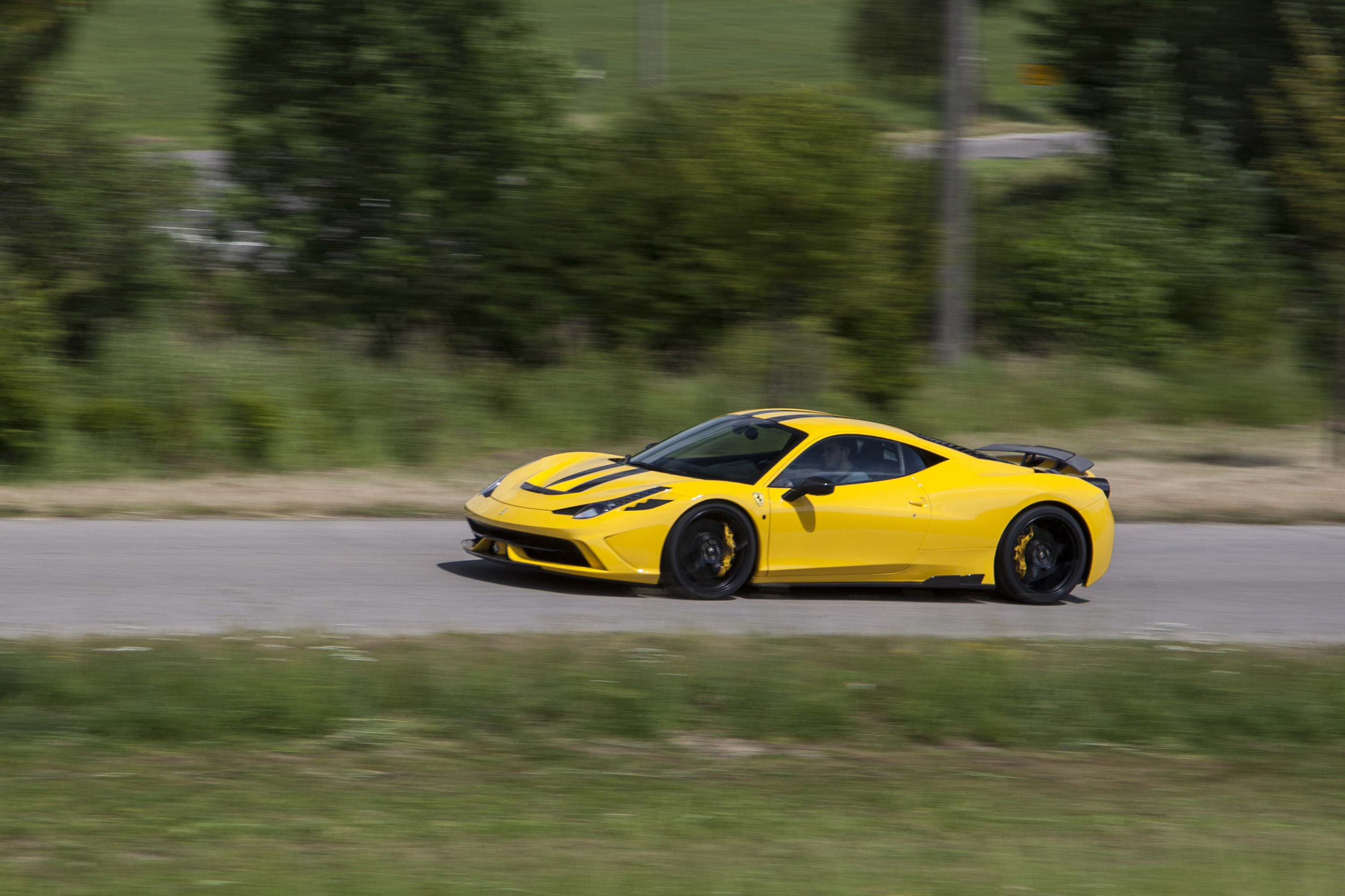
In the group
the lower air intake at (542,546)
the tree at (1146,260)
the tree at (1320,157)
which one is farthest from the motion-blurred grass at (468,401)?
the lower air intake at (542,546)

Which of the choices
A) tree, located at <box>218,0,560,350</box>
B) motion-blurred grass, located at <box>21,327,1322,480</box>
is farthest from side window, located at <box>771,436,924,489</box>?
tree, located at <box>218,0,560,350</box>

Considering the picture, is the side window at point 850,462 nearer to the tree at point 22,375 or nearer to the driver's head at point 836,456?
the driver's head at point 836,456

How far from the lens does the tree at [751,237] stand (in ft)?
61.7

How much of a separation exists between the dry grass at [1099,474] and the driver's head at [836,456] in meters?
4.22

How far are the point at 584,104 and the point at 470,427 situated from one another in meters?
8.86

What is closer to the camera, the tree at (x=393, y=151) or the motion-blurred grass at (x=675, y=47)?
the tree at (x=393, y=151)

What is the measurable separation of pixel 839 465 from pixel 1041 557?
1.68m

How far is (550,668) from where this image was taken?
766cm

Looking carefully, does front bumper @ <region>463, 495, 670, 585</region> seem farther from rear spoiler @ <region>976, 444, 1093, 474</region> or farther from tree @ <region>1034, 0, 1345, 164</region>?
tree @ <region>1034, 0, 1345, 164</region>

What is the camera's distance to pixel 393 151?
20609 mm

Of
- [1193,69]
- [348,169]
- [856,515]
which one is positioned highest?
[1193,69]

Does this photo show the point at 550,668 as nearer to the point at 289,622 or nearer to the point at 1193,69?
the point at 289,622

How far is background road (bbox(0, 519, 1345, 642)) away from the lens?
348 inches

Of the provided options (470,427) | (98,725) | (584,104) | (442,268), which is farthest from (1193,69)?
(98,725)
